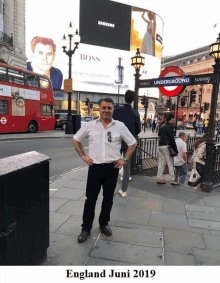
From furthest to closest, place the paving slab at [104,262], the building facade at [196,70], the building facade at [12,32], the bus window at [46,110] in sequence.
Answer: the building facade at [196,70], the building facade at [12,32], the bus window at [46,110], the paving slab at [104,262]

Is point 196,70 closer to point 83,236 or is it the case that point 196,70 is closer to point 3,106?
point 3,106

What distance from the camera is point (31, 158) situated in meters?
2.02

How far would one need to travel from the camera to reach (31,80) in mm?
16422

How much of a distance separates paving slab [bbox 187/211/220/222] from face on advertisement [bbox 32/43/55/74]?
119 feet

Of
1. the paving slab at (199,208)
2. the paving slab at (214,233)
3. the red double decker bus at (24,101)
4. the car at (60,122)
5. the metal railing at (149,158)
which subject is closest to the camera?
the paving slab at (214,233)

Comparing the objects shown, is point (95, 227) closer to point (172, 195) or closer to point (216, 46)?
point (172, 195)

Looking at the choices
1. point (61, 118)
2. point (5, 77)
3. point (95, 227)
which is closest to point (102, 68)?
point (61, 118)

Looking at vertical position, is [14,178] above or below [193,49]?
below

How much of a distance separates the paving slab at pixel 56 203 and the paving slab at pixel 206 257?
2207mm

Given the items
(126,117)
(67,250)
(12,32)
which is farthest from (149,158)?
(12,32)

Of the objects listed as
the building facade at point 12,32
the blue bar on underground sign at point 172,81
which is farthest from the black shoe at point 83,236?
the building facade at point 12,32

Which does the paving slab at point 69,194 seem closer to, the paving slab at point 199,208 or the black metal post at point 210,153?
the paving slab at point 199,208

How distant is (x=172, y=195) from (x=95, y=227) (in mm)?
2070

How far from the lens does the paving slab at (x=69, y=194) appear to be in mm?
4312
